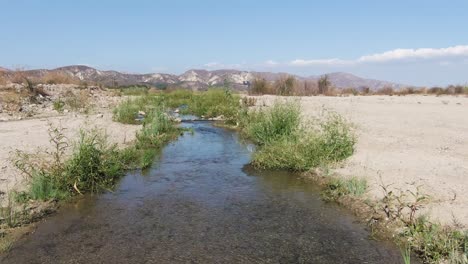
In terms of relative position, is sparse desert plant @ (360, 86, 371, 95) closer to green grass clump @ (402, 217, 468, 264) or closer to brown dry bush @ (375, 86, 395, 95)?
brown dry bush @ (375, 86, 395, 95)

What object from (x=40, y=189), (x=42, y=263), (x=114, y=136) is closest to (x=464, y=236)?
(x=42, y=263)

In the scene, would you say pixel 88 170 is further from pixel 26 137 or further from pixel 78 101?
pixel 78 101

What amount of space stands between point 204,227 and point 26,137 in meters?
9.72

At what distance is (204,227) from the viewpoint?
7.84 metres

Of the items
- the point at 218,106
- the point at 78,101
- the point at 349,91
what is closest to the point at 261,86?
the point at 349,91

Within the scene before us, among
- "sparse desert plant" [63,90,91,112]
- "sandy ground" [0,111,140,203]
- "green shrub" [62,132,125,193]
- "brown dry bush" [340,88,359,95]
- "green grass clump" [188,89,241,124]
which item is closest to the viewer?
"sandy ground" [0,111,140,203]

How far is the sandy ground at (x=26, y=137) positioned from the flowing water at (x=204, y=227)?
1.95 metres

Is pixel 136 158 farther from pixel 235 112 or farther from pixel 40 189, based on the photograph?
pixel 235 112

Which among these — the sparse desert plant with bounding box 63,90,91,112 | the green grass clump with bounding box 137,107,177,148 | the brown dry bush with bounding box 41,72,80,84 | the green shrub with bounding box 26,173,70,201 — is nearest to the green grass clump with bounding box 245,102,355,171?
the green grass clump with bounding box 137,107,177,148

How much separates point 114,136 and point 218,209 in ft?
28.8

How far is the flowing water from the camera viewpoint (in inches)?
260

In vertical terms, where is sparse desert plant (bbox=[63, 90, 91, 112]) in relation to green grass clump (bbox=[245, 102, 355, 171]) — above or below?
above

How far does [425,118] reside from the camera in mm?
20422

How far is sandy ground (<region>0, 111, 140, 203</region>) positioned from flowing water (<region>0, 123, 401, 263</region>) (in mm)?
1945
